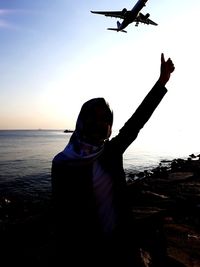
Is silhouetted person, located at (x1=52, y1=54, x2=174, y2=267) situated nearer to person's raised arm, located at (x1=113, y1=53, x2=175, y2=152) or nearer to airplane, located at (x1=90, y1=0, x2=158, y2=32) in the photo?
person's raised arm, located at (x1=113, y1=53, x2=175, y2=152)

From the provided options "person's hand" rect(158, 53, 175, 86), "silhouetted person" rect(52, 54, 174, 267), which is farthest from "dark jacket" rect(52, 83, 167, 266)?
"person's hand" rect(158, 53, 175, 86)

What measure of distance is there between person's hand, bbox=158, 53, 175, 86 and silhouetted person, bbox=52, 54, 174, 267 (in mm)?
625

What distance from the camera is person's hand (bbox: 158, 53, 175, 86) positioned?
105 inches

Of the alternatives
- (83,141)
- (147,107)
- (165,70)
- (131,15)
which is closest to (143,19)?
(131,15)

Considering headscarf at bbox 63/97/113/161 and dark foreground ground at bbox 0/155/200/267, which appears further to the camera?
dark foreground ground at bbox 0/155/200/267

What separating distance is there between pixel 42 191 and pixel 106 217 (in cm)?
2265

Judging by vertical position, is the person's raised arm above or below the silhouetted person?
above

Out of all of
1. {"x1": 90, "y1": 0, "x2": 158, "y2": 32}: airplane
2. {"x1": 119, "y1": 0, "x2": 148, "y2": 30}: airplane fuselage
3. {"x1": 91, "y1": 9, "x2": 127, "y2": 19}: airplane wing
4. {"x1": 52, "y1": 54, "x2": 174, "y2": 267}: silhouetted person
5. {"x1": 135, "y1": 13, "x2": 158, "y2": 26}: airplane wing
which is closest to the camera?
{"x1": 52, "y1": 54, "x2": 174, "y2": 267}: silhouetted person

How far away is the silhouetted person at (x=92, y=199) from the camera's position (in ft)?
7.15

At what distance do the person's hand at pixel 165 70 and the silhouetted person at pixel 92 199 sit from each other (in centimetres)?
62

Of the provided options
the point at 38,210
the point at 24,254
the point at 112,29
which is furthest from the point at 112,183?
the point at 112,29

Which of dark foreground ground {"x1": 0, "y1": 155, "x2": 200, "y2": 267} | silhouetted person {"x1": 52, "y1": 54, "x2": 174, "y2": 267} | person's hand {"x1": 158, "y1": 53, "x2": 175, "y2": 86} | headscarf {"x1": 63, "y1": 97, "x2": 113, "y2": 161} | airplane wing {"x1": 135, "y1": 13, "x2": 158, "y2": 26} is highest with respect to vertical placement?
airplane wing {"x1": 135, "y1": 13, "x2": 158, "y2": 26}

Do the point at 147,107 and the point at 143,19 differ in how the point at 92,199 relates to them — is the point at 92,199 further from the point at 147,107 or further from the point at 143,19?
the point at 143,19

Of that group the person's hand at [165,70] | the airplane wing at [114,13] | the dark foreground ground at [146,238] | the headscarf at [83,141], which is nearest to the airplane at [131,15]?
the airplane wing at [114,13]
